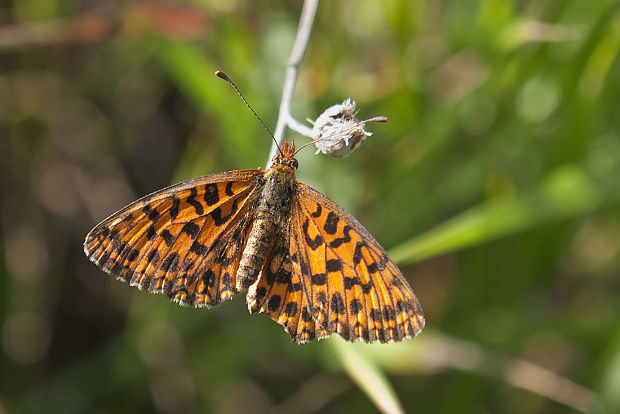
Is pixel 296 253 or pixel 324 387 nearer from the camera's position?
pixel 296 253

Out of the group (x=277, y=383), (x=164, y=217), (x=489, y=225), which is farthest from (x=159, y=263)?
(x=277, y=383)

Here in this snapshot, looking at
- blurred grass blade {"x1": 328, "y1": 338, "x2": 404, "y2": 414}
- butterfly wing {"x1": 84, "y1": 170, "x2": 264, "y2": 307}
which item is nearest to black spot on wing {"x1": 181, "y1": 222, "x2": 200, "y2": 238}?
butterfly wing {"x1": 84, "y1": 170, "x2": 264, "y2": 307}

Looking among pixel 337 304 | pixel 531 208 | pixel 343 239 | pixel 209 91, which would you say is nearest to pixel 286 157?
pixel 343 239

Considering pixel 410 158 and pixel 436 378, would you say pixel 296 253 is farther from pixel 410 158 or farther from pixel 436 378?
pixel 436 378

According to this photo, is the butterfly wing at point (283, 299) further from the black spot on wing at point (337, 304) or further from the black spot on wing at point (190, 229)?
the black spot on wing at point (190, 229)

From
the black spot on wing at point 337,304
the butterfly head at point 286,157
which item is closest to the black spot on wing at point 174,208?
the butterfly head at point 286,157

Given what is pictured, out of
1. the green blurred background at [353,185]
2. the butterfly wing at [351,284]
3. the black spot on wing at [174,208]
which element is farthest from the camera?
the green blurred background at [353,185]
